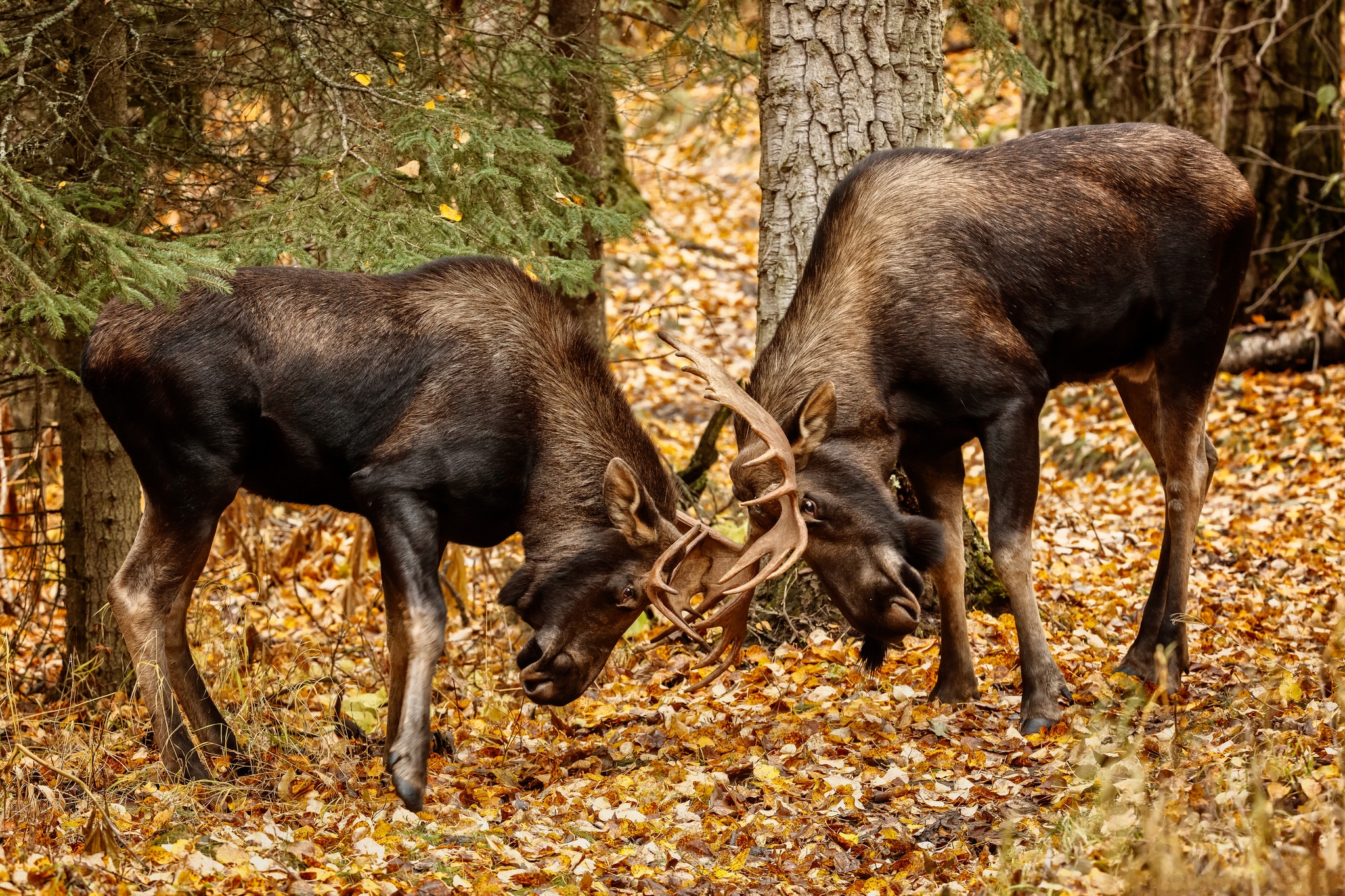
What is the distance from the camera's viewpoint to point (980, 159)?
6773mm

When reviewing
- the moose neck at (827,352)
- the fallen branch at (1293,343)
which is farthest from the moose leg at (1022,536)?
the fallen branch at (1293,343)

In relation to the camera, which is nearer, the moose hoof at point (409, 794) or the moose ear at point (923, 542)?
the moose hoof at point (409, 794)

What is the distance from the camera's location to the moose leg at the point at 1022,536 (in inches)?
246

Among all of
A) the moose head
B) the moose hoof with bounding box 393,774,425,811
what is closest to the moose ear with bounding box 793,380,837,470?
the moose head

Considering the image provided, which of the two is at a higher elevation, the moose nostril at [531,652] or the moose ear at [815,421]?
the moose ear at [815,421]

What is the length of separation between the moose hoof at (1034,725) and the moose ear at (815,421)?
165cm

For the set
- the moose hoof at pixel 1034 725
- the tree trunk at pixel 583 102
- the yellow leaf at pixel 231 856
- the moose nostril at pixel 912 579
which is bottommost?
the moose hoof at pixel 1034 725

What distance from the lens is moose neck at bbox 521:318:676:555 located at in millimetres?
6148

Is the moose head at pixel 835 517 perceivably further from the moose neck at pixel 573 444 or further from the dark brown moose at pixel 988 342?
the moose neck at pixel 573 444

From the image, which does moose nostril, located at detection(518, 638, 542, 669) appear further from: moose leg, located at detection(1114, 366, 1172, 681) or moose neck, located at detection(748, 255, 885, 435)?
moose leg, located at detection(1114, 366, 1172, 681)

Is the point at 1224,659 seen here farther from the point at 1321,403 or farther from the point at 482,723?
the point at 1321,403

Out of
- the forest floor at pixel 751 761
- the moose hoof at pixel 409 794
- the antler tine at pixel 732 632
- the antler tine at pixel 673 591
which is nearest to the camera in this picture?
the forest floor at pixel 751 761

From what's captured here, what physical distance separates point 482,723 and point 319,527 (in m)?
4.73

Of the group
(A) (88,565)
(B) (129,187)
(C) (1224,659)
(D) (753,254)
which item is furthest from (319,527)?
(D) (753,254)
